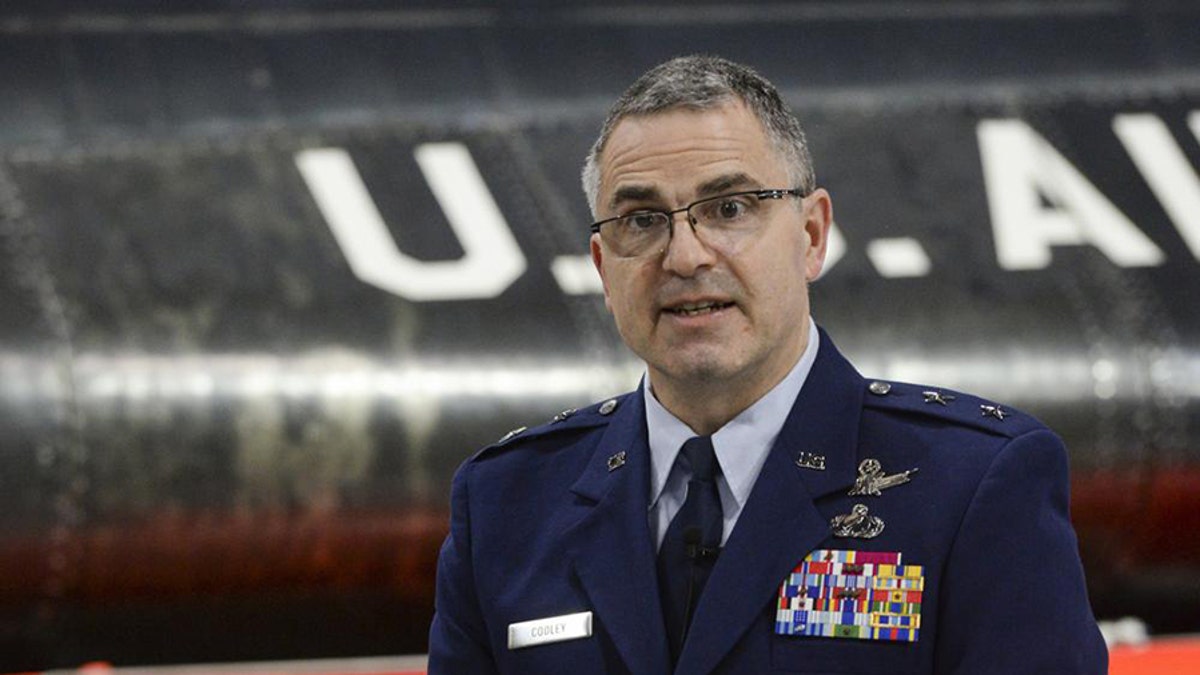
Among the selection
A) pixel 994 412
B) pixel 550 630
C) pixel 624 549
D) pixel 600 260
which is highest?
pixel 600 260

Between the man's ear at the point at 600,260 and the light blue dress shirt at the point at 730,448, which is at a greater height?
the man's ear at the point at 600,260

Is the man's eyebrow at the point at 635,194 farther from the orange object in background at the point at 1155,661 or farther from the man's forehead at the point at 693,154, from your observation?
the orange object in background at the point at 1155,661

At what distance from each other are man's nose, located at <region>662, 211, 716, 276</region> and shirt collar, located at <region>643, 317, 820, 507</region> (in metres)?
0.26

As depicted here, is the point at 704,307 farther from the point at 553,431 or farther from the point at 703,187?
the point at 553,431

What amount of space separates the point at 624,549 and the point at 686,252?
47 cm

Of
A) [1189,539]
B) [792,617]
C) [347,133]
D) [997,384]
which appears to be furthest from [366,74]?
[792,617]

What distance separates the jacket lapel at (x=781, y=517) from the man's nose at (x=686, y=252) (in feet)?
0.94

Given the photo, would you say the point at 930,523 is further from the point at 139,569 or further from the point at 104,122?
the point at 104,122

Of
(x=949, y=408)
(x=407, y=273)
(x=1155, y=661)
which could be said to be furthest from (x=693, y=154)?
(x=407, y=273)

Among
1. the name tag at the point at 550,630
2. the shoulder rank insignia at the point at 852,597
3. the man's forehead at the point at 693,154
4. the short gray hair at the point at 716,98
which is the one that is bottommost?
the name tag at the point at 550,630

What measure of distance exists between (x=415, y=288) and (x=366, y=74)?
40.4 inches

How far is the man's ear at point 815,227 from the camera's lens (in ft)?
7.82

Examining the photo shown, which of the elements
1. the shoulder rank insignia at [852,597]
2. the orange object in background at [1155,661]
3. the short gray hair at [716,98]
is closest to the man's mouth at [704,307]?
the short gray hair at [716,98]

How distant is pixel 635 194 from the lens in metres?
2.24
